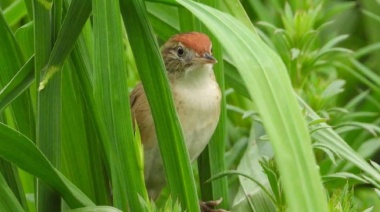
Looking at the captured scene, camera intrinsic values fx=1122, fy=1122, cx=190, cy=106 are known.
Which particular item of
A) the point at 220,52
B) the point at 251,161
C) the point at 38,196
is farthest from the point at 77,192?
the point at 251,161

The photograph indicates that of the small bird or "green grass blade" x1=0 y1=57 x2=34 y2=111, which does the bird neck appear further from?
"green grass blade" x1=0 y1=57 x2=34 y2=111

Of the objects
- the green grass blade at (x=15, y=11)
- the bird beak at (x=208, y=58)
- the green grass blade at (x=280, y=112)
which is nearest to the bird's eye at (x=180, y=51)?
the bird beak at (x=208, y=58)

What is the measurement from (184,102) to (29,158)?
107 centimetres

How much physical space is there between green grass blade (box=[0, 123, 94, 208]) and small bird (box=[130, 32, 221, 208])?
768 mm

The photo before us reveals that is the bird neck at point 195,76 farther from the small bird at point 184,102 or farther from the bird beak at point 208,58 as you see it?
the bird beak at point 208,58

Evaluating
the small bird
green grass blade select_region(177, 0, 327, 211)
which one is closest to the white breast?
the small bird

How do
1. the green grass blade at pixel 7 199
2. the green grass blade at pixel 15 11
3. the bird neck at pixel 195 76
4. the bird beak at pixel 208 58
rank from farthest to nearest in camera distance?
the bird neck at pixel 195 76 → the green grass blade at pixel 15 11 → the bird beak at pixel 208 58 → the green grass blade at pixel 7 199

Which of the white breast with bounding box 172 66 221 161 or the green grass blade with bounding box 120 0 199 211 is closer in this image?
the green grass blade with bounding box 120 0 199 211

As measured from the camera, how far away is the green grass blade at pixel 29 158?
7.94 feet

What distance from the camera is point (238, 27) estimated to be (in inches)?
86.0

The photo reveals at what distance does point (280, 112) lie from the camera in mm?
1957

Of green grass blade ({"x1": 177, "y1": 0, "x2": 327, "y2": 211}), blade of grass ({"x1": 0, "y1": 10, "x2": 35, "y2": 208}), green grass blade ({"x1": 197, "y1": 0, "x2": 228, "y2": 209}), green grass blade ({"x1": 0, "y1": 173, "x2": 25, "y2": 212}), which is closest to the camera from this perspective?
green grass blade ({"x1": 177, "y1": 0, "x2": 327, "y2": 211})

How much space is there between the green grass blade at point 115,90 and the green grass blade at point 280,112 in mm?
338

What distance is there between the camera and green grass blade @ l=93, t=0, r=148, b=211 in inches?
96.0
